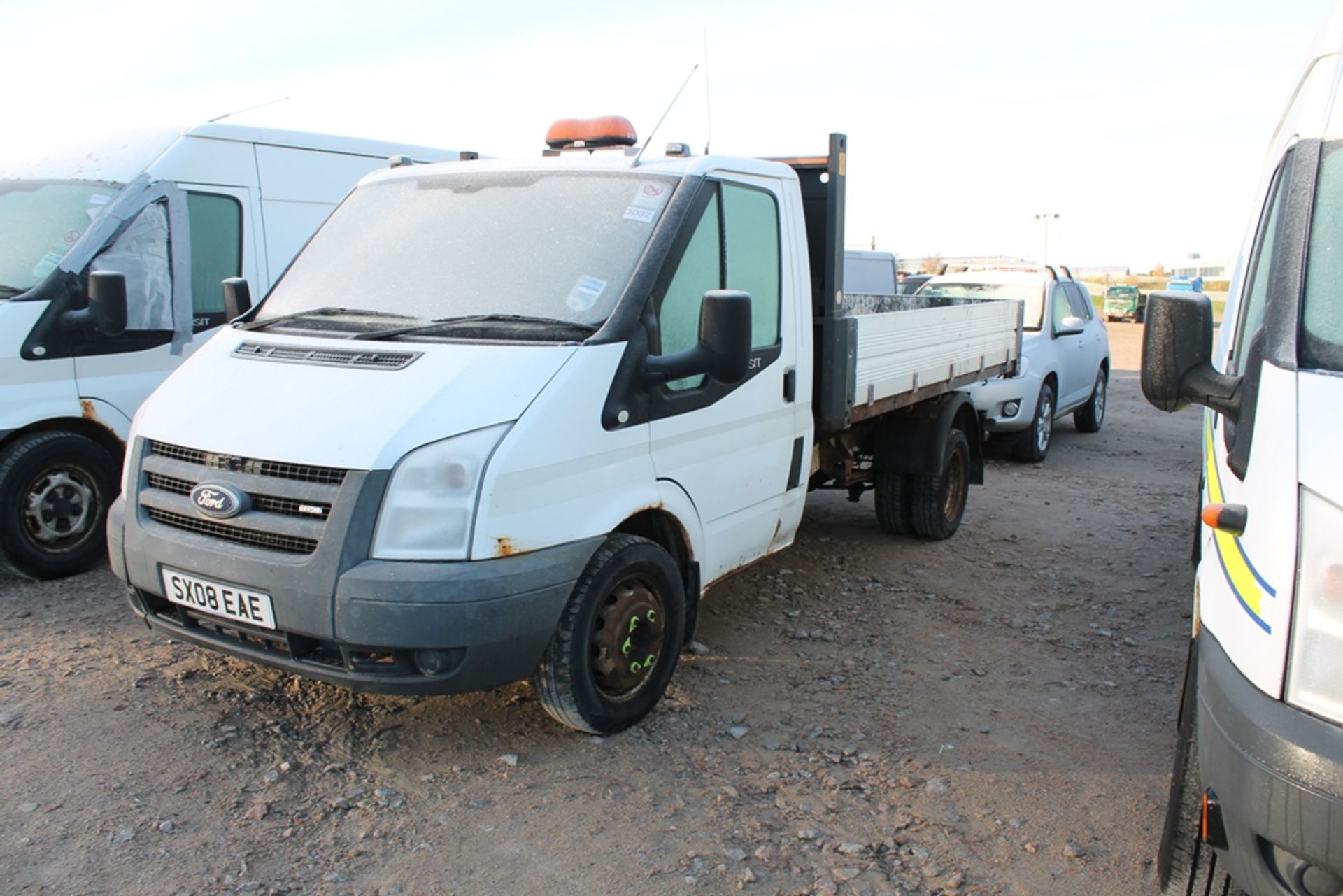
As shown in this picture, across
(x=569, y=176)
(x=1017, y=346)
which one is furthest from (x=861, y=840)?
(x=1017, y=346)

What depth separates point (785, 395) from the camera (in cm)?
490

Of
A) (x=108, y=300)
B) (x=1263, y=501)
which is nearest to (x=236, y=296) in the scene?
(x=108, y=300)

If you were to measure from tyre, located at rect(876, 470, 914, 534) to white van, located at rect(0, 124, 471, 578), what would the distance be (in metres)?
3.26

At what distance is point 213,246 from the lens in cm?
641

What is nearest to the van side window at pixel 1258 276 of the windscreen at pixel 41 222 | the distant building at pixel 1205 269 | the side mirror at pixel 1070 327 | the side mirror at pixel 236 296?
the side mirror at pixel 236 296

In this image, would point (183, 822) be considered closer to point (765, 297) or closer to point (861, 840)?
point (861, 840)

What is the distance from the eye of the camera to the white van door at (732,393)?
4164mm

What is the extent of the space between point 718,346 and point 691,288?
489 mm

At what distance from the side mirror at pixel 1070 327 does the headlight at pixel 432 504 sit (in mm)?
8265

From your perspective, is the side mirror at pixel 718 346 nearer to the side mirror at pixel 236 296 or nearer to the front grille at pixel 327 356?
the front grille at pixel 327 356

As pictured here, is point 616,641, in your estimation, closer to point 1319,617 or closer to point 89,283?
point 1319,617

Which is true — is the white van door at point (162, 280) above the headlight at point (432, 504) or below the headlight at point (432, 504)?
above

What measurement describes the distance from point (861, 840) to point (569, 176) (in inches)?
109

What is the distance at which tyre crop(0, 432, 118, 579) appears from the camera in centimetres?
558
